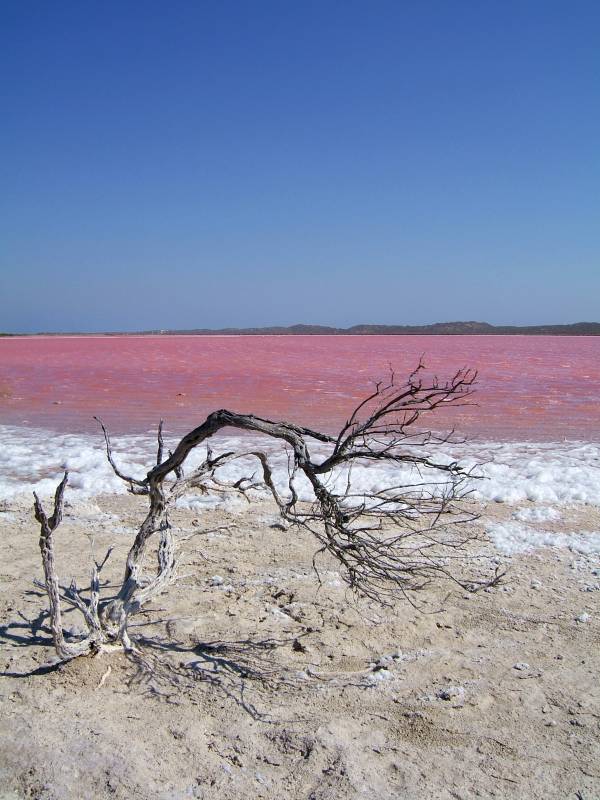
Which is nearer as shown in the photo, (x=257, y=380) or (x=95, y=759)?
(x=95, y=759)

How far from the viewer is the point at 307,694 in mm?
3119

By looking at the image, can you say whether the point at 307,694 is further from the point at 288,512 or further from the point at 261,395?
the point at 261,395

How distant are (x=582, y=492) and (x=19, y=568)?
15.5ft

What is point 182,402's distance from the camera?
13.2 metres

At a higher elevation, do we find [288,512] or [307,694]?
[288,512]

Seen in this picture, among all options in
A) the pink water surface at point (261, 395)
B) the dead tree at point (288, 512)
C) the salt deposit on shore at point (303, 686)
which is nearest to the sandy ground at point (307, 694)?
the salt deposit on shore at point (303, 686)

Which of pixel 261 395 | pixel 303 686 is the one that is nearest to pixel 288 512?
pixel 303 686

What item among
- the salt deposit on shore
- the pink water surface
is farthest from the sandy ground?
the pink water surface

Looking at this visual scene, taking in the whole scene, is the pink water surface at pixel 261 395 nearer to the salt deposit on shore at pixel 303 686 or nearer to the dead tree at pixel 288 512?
the salt deposit on shore at pixel 303 686

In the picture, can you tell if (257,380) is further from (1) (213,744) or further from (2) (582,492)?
(1) (213,744)

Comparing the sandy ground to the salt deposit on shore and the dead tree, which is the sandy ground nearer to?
the salt deposit on shore

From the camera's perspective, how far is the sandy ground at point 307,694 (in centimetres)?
258

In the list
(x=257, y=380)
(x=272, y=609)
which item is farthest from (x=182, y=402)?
(x=272, y=609)

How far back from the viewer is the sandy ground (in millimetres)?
2578
